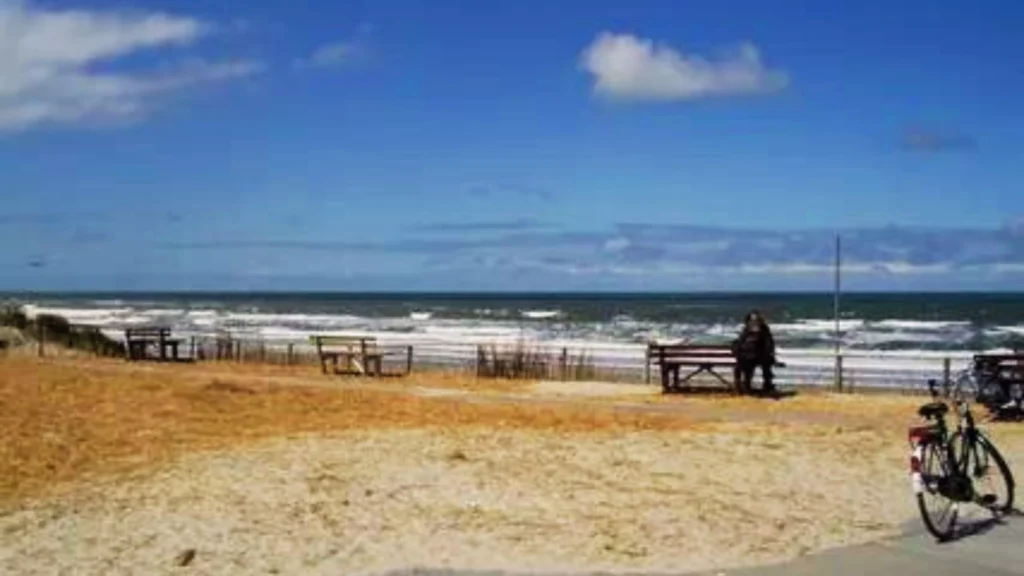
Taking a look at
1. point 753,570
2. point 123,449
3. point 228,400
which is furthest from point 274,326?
point 753,570

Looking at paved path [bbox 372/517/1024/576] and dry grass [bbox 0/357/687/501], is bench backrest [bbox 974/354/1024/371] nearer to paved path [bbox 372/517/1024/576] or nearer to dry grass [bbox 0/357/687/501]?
dry grass [bbox 0/357/687/501]

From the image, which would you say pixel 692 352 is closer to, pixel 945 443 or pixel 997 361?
pixel 997 361

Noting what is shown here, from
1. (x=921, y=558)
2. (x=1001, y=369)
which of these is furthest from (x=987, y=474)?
(x=1001, y=369)

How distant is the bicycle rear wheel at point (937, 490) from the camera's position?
10445 millimetres

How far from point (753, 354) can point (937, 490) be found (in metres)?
13.8

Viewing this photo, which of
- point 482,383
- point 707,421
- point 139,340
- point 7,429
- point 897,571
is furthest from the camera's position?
point 139,340

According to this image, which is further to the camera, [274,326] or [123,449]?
[274,326]

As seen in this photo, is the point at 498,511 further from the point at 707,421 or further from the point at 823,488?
the point at 707,421

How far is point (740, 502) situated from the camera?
38.8ft

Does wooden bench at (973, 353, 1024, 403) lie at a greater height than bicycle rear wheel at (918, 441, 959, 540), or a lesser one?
→ greater

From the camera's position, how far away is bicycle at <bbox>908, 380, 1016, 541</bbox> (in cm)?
1051

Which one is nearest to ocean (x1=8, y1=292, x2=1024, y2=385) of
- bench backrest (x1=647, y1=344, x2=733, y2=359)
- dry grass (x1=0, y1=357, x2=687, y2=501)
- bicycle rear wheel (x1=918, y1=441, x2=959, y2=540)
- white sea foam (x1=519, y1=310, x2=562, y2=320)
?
white sea foam (x1=519, y1=310, x2=562, y2=320)

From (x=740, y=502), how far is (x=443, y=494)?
2513mm

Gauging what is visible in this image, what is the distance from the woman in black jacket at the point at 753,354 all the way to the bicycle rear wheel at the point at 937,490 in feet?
44.4
